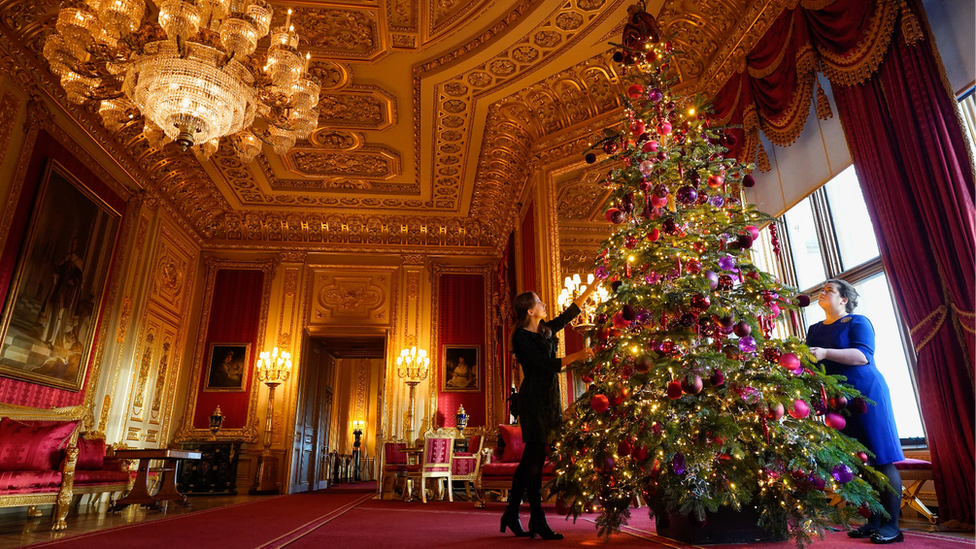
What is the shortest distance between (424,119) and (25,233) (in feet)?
15.1

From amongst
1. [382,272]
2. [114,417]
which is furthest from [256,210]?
[114,417]

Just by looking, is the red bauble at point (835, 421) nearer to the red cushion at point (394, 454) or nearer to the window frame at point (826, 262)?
the window frame at point (826, 262)

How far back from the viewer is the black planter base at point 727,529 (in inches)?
96.7

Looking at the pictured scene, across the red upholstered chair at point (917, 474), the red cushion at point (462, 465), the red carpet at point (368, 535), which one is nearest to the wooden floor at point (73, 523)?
the red upholstered chair at point (917, 474)

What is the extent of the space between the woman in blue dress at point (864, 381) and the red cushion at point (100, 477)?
231 inches

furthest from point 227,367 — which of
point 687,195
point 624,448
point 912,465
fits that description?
point 912,465

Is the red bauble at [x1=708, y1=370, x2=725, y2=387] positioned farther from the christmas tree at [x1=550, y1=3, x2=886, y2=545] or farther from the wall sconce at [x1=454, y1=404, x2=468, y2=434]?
the wall sconce at [x1=454, y1=404, x2=468, y2=434]

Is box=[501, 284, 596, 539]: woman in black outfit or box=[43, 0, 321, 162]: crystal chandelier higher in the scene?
box=[43, 0, 321, 162]: crystal chandelier

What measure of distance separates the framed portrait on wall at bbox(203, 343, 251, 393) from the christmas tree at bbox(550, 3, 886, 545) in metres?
7.79

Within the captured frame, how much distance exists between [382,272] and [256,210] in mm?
2495

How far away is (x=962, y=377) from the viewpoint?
292 cm

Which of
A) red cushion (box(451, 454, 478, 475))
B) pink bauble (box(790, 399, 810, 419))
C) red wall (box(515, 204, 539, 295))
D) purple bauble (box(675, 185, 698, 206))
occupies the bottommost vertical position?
red cushion (box(451, 454, 478, 475))

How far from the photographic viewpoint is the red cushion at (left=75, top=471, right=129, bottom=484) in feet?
16.0

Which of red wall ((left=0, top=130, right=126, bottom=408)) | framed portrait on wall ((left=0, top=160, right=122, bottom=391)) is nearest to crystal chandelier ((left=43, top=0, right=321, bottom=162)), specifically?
red wall ((left=0, top=130, right=126, bottom=408))
